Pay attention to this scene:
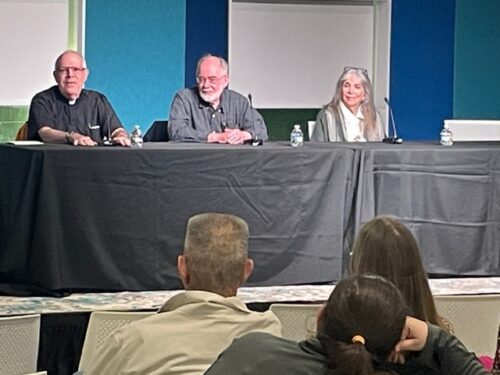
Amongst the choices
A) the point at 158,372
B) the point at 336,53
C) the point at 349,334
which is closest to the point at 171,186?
the point at 158,372

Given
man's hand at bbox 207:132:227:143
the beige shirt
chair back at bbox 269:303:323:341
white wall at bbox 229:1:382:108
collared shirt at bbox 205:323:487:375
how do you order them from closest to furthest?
collared shirt at bbox 205:323:487:375, the beige shirt, chair back at bbox 269:303:323:341, man's hand at bbox 207:132:227:143, white wall at bbox 229:1:382:108

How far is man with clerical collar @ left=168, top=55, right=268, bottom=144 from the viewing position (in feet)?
17.0

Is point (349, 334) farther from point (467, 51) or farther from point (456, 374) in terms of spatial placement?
point (467, 51)

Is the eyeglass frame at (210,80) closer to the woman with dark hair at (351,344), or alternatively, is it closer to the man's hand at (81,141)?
the man's hand at (81,141)

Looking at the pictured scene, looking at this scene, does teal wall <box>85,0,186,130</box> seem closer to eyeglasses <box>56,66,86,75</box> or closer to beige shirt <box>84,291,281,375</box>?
eyeglasses <box>56,66,86,75</box>

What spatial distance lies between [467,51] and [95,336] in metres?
5.57

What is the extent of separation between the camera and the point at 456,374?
177 cm

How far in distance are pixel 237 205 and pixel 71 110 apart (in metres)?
1.02

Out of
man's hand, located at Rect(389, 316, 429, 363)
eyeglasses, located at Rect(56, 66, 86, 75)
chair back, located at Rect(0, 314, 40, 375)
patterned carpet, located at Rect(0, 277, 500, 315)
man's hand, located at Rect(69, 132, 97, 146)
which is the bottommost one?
patterned carpet, located at Rect(0, 277, 500, 315)

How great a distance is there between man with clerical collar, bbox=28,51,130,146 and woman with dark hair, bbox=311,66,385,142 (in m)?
1.16

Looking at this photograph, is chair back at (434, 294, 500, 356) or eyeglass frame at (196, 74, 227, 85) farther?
eyeglass frame at (196, 74, 227, 85)

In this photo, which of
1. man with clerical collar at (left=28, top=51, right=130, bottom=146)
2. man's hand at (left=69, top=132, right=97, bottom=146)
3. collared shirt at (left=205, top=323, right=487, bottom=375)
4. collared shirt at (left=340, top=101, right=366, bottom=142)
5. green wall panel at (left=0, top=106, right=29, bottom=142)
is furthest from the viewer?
→ green wall panel at (left=0, top=106, right=29, bottom=142)

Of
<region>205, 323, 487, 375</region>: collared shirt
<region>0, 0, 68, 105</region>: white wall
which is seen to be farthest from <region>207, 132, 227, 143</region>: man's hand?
<region>205, 323, 487, 375</region>: collared shirt

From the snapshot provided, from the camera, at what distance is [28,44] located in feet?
22.0
